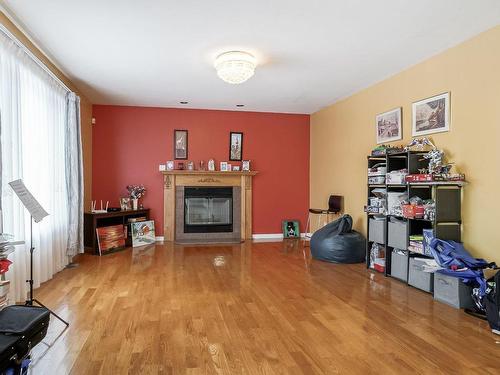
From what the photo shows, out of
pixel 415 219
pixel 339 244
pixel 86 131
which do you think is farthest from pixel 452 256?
pixel 86 131

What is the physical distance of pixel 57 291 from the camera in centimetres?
369

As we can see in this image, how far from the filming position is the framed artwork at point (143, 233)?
6.35 metres

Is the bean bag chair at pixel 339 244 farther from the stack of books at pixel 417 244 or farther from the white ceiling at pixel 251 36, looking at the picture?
the white ceiling at pixel 251 36

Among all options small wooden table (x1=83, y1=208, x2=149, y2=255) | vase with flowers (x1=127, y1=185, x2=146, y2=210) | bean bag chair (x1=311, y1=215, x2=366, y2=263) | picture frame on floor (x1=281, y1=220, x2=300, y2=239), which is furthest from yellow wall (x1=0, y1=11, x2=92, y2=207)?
bean bag chair (x1=311, y1=215, x2=366, y2=263)

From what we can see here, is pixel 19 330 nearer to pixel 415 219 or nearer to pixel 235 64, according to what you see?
pixel 235 64

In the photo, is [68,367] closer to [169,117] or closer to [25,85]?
[25,85]

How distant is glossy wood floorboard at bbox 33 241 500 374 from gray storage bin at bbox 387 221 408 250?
1.49ft

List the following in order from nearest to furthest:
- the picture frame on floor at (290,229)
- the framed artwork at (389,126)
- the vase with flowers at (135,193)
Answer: the framed artwork at (389,126) < the vase with flowers at (135,193) < the picture frame on floor at (290,229)

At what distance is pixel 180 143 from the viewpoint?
23.2ft

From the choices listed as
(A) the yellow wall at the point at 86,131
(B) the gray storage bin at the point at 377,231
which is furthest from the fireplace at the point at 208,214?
(B) the gray storage bin at the point at 377,231

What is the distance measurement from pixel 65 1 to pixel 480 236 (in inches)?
172

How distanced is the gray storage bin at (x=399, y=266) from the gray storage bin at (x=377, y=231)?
24 cm

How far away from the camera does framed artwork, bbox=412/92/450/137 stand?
3869 millimetres

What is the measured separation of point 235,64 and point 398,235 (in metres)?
2.74
